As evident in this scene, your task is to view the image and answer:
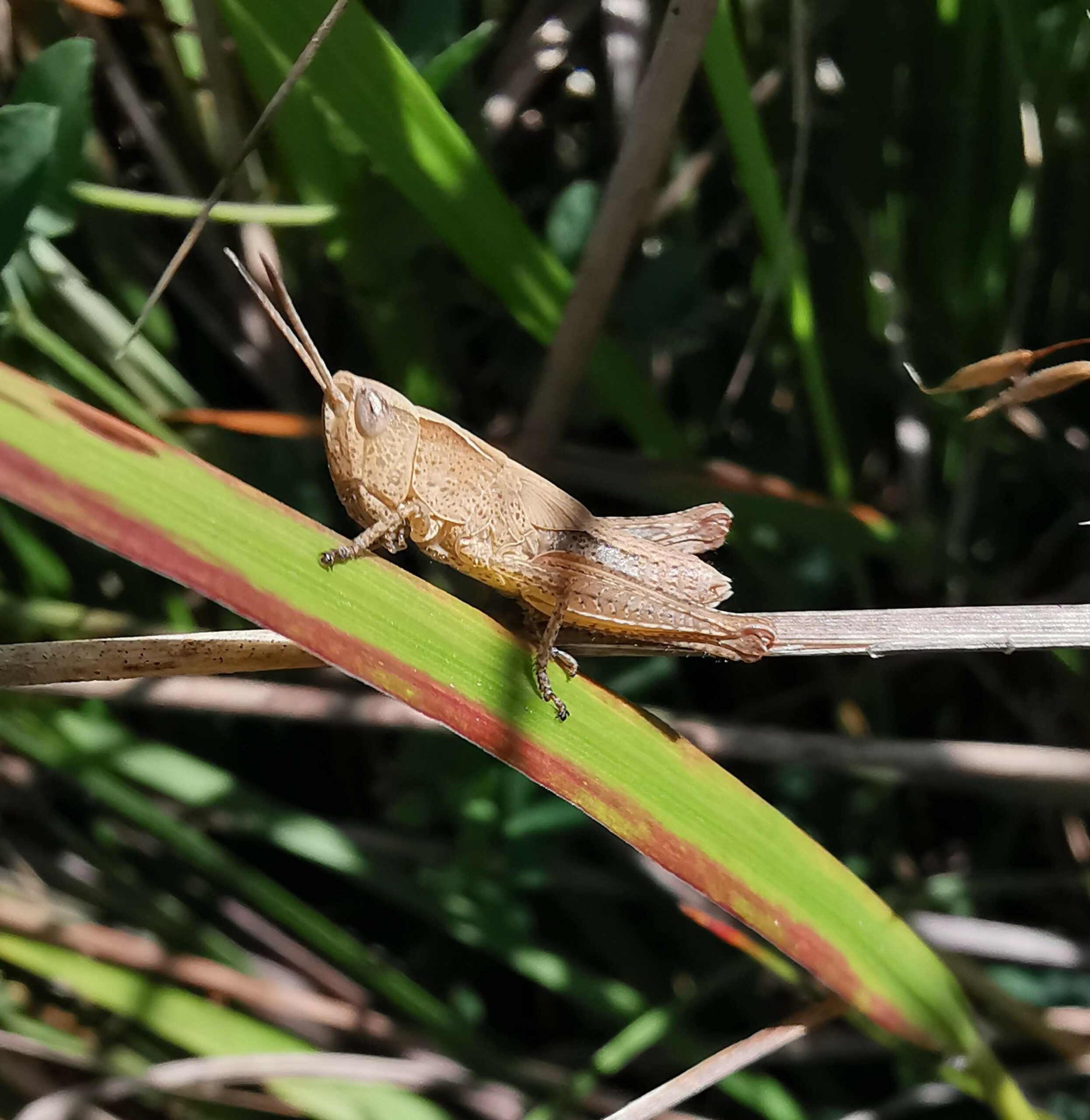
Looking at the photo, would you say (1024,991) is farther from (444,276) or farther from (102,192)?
(102,192)

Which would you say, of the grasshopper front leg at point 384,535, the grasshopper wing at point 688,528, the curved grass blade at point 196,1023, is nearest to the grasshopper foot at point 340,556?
the grasshopper front leg at point 384,535

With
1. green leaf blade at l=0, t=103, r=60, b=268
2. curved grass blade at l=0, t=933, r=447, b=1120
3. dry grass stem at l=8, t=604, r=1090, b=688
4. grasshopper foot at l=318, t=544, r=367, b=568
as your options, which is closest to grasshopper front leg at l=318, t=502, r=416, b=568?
grasshopper foot at l=318, t=544, r=367, b=568

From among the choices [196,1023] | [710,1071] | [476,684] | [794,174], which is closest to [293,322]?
[476,684]

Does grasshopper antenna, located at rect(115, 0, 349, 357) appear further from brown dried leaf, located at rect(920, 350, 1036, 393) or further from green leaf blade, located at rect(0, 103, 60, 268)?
brown dried leaf, located at rect(920, 350, 1036, 393)

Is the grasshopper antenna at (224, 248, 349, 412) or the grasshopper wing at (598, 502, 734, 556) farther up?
the grasshopper antenna at (224, 248, 349, 412)

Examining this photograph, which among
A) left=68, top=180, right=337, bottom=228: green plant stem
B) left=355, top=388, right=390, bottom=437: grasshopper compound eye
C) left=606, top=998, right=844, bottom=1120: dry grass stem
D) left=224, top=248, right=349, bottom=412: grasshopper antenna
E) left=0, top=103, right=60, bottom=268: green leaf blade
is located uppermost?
left=0, top=103, right=60, bottom=268: green leaf blade

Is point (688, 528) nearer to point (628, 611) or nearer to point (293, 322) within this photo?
point (628, 611)
